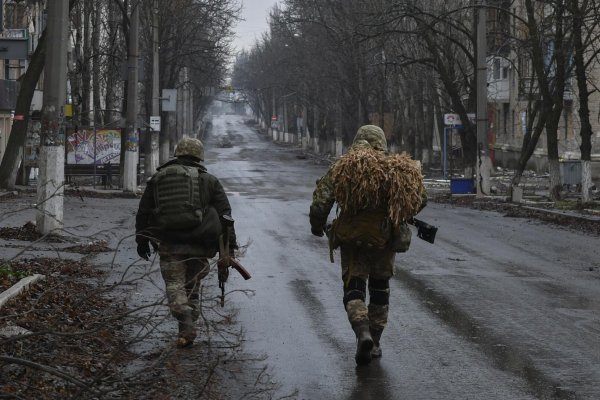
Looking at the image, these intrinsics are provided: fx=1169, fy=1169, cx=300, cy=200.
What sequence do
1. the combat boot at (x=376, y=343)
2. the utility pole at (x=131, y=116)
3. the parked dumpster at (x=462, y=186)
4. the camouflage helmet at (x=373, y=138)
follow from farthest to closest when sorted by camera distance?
1. the parked dumpster at (x=462, y=186)
2. the utility pole at (x=131, y=116)
3. the camouflage helmet at (x=373, y=138)
4. the combat boot at (x=376, y=343)

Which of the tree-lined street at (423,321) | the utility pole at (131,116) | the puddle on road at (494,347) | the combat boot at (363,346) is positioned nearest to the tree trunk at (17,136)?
the utility pole at (131,116)

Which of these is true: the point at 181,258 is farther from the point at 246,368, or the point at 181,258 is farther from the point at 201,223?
the point at 246,368

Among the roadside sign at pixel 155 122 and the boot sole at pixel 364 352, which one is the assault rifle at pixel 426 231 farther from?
the roadside sign at pixel 155 122

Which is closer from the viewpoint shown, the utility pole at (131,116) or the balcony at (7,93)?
the utility pole at (131,116)

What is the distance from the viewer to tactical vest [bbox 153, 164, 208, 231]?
8719mm

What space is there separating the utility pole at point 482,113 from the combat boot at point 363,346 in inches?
1057

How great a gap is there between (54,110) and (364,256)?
11.0 m

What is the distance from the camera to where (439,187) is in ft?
144

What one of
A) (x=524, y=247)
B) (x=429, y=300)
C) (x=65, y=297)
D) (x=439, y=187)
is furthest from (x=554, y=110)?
(x=65, y=297)

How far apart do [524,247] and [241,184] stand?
82.0 ft

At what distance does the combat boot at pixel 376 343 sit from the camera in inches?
332

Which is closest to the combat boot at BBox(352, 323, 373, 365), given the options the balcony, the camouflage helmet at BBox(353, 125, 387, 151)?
the camouflage helmet at BBox(353, 125, 387, 151)

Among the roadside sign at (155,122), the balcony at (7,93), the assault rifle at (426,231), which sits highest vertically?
the balcony at (7,93)

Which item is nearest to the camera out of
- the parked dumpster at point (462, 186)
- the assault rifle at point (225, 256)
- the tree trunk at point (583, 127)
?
the assault rifle at point (225, 256)
